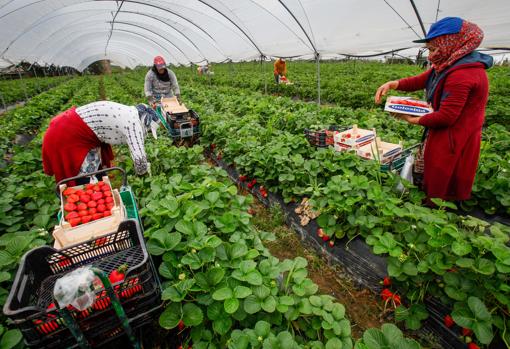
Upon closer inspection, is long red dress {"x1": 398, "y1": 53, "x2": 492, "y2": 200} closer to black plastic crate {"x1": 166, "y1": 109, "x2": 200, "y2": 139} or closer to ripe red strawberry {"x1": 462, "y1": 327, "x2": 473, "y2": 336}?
ripe red strawberry {"x1": 462, "y1": 327, "x2": 473, "y2": 336}

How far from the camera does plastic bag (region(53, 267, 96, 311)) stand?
Answer: 1.15 meters

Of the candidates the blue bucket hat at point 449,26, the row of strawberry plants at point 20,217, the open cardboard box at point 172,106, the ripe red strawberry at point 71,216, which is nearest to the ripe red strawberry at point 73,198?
the ripe red strawberry at point 71,216

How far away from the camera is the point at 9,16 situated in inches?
372

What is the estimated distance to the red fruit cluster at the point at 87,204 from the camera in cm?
201

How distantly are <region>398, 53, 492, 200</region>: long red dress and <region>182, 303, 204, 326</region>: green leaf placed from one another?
2446 mm

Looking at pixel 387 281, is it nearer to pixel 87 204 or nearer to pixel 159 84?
pixel 87 204

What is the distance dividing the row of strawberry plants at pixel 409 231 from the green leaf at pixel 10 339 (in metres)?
2.33

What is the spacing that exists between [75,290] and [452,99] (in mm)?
2897

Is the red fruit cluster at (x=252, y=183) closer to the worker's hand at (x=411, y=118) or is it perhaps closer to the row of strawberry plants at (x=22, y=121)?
the worker's hand at (x=411, y=118)

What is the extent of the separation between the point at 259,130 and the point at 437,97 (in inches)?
115

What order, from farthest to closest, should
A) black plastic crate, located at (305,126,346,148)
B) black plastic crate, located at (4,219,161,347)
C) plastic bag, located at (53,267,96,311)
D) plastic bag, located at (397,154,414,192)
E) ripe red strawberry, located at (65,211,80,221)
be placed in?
black plastic crate, located at (305,126,346,148) < plastic bag, located at (397,154,414,192) < ripe red strawberry, located at (65,211,80,221) < black plastic crate, located at (4,219,161,347) < plastic bag, located at (53,267,96,311)

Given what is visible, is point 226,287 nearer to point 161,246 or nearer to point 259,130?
point 161,246

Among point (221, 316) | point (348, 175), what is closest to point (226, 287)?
point (221, 316)

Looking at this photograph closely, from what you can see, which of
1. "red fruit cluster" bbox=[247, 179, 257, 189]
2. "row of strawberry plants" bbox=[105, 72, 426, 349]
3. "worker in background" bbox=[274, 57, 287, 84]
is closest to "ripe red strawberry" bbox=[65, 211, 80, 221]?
"row of strawberry plants" bbox=[105, 72, 426, 349]
